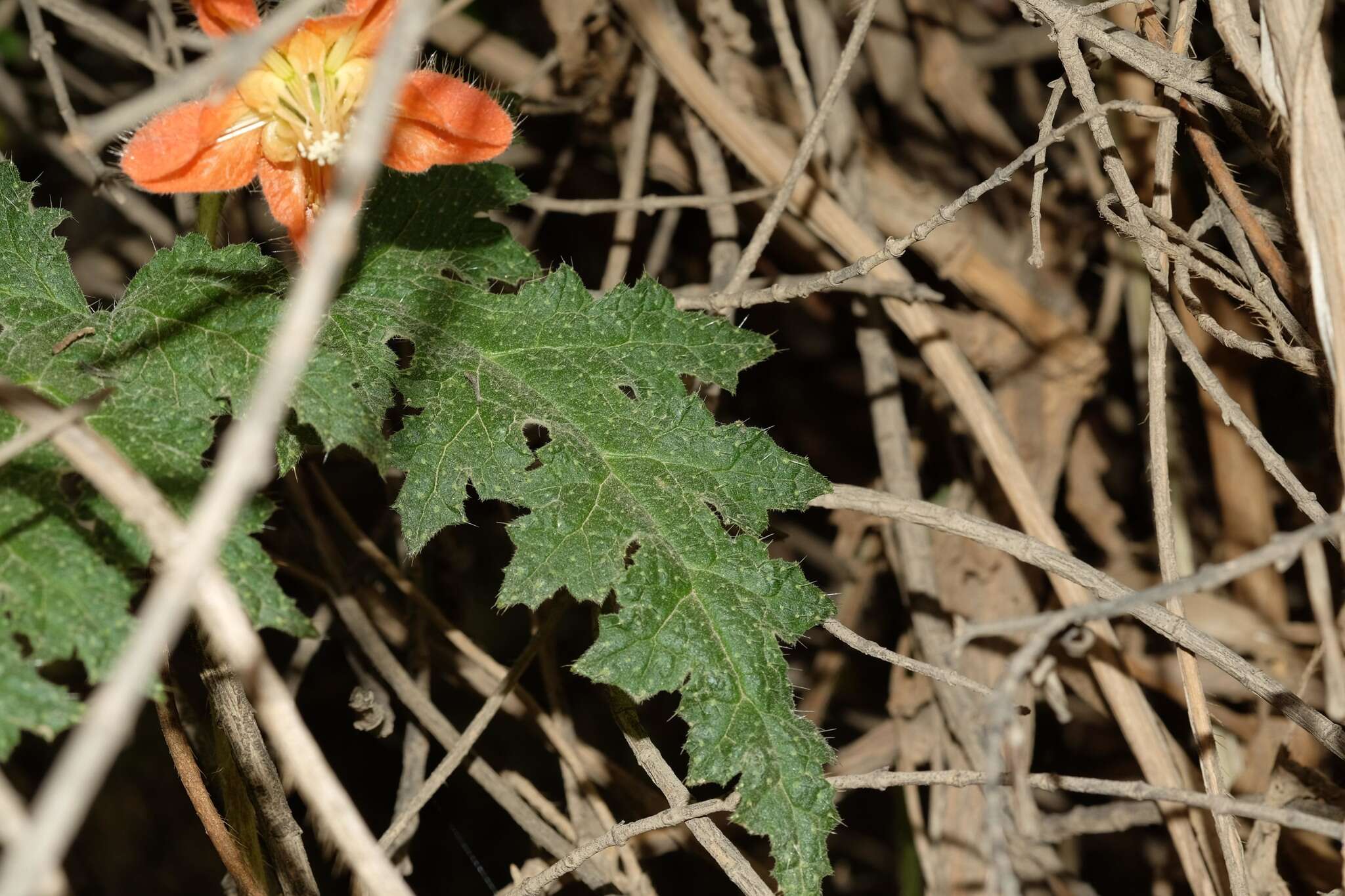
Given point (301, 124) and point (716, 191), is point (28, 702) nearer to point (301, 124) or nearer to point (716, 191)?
point (301, 124)

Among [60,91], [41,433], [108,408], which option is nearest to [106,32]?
[60,91]

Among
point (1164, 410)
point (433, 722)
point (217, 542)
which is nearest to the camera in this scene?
point (217, 542)

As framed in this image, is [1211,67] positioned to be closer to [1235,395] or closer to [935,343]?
[935,343]

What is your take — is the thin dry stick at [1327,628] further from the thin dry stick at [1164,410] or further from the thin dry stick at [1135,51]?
the thin dry stick at [1135,51]

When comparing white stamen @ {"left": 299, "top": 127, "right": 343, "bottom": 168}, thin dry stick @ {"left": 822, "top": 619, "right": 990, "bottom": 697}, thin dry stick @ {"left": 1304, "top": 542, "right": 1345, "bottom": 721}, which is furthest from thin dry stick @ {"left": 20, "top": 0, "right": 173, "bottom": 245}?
thin dry stick @ {"left": 1304, "top": 542, "right": 1345, "bottom": 721}

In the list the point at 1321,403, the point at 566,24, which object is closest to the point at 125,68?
the point at 566,24

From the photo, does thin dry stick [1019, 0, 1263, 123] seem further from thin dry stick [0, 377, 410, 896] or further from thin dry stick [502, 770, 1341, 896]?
thin dry stick [0, 377, 410, 896]
